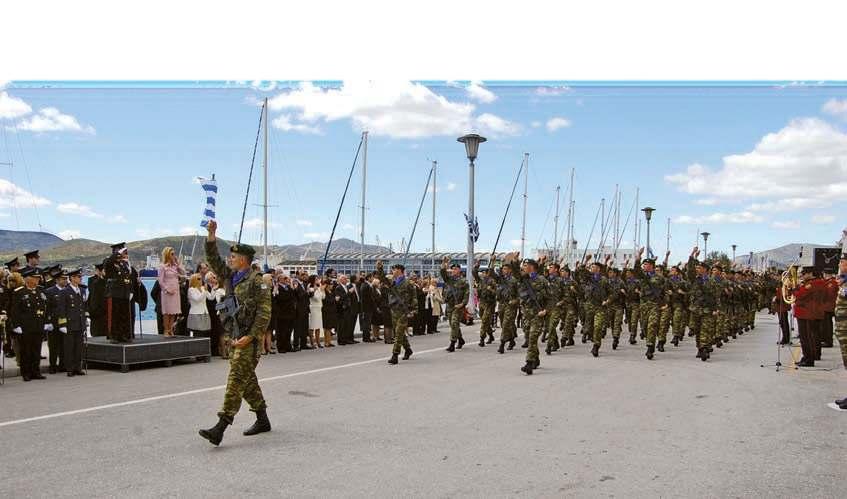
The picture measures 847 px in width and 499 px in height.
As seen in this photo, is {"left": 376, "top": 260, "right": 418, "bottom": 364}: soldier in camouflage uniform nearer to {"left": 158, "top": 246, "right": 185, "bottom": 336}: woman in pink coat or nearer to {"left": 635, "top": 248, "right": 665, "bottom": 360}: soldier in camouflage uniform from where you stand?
{"left": 158, "top": 246, "right": 185, "bottom": 336}: woman in pink coat

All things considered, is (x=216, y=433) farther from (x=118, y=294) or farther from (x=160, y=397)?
(x=118, y=294)

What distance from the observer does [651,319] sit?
14.8 metres

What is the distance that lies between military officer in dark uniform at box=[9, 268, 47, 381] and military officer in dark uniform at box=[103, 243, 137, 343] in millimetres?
1214

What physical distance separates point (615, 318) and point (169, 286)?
1099cm

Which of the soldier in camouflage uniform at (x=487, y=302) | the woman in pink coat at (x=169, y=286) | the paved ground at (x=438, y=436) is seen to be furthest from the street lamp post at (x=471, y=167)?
the paved ground at (x=438, y=436)

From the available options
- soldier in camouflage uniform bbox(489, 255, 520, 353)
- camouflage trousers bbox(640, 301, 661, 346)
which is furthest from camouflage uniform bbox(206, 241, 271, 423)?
camouflage trousers bbox(640, 301, 661, 346)

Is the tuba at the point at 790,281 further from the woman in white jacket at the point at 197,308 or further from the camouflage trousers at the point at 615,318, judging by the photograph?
the woman in white jacket at the point at 197,308

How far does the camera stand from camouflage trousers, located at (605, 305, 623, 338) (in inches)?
667

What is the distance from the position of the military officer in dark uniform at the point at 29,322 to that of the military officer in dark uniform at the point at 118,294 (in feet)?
3.98

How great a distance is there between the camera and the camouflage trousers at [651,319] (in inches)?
570

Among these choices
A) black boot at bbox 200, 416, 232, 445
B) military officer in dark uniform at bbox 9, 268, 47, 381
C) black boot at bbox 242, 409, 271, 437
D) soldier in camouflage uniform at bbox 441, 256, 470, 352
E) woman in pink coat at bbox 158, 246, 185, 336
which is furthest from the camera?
soldier in camouflage uniform at bbox 441, 256, 470, 352

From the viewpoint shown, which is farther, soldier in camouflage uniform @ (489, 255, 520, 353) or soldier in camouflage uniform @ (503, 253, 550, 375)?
soldier in camouflage uniform @ (489, 255, 520, 353)

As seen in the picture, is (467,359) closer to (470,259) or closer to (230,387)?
(230,387)

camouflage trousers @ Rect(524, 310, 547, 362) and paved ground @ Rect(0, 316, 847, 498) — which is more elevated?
camouflage trousers @ Rect(524, 310, 547, 362)
